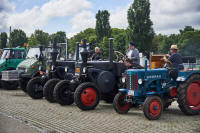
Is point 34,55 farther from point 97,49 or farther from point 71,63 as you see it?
point 97,49

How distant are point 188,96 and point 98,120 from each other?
2569 millimetres

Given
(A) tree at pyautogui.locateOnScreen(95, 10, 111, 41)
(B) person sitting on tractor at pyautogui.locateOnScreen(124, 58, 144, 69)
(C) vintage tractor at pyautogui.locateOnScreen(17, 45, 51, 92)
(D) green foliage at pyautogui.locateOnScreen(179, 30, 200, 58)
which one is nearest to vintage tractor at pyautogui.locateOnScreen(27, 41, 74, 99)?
(C) vintage tractor at pyautogui.locateOnScreen(17, 45, 51, 92)

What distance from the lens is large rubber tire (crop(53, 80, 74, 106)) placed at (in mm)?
9508

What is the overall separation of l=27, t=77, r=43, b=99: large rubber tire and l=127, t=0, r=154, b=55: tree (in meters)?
32.1

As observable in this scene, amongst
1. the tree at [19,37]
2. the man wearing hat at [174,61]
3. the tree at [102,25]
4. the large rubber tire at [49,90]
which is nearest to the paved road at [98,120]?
the large rubber tire at [49,90]

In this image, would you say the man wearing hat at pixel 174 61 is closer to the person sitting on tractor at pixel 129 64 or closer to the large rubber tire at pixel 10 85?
the person sitting on tractor at pixel 129 64

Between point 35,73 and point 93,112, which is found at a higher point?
point 35,73

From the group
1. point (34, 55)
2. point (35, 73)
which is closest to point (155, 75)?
point (35, 73)

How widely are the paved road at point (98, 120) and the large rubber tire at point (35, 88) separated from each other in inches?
85.6

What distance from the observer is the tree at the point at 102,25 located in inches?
2051

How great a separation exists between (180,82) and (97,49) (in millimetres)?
3674

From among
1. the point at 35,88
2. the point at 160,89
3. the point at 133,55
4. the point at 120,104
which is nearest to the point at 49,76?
the point at 35,88

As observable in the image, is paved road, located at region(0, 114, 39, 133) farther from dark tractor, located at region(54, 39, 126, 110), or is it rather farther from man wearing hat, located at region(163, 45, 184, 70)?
man wearing hat, located at region(163, 45, 184, 70)

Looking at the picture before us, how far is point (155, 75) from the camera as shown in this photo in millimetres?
7762
